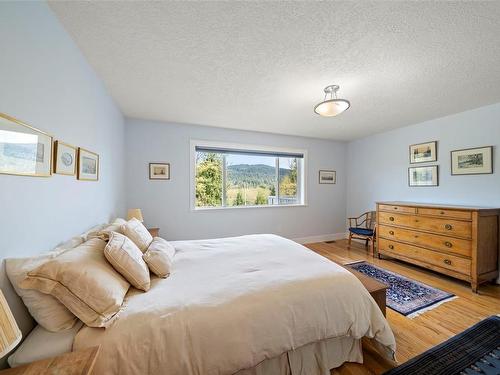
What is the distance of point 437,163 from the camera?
3344mm

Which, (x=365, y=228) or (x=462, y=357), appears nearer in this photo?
(x=462, y=357)

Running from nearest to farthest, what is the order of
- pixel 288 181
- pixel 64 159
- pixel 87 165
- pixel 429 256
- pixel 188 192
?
pixel 64 159
pixel 87 165
pixel 429 256
pixel 188 192
pixel 288 181

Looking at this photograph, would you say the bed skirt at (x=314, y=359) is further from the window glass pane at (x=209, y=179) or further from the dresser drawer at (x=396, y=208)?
the window glass pane at (x=209, y=179)

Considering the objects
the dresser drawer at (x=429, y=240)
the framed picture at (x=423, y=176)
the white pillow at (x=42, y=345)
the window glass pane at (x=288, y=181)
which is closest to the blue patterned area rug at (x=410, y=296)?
the dresser drawer at (x=429, y=240)

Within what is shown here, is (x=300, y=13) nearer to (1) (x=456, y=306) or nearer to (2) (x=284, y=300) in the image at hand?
(2) (x=284, y=300)

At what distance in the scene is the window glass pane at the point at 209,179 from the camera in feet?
12.6

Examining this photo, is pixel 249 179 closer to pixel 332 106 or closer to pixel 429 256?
pixel 332 106

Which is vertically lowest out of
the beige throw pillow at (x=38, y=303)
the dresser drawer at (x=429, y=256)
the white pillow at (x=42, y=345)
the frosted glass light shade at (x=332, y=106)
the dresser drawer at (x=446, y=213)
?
the dresser drawer at (x=429, y=256)

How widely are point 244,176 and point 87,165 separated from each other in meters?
2.74

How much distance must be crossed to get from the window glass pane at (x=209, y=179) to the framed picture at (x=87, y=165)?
1.88m

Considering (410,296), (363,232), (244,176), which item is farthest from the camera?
(244,176)

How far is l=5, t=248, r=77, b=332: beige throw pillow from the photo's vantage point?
95 centimetres

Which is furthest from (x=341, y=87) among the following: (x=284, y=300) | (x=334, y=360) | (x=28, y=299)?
(x=28, y=299)

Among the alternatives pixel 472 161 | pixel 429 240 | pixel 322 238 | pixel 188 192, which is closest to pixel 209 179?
pixel 188 192
